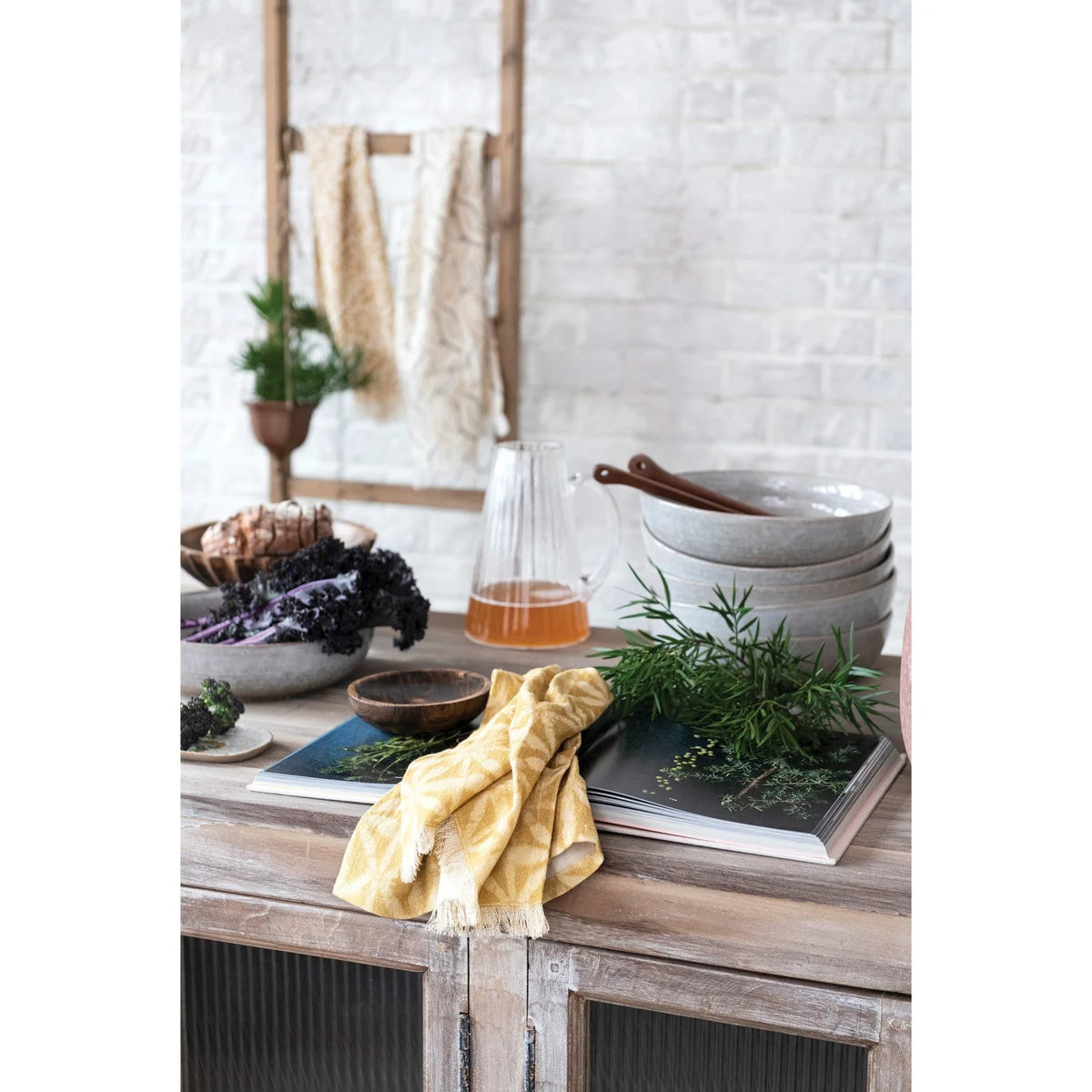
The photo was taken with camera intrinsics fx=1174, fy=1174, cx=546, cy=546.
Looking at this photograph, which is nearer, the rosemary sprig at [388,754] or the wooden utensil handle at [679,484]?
the rosemary sprig at [388,754]

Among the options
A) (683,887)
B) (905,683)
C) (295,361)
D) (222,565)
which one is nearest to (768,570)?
(905,683)

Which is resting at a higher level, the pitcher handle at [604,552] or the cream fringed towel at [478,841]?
the pitcher handle at [604,552]

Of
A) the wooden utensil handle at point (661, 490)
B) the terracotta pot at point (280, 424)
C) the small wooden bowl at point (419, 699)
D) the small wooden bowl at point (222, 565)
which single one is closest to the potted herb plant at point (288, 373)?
the terracotta pot at point (280, 424)

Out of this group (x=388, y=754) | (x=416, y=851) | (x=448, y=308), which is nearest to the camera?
(x=416, y=851)

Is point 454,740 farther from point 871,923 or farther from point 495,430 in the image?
point 495,430

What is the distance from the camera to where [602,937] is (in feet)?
2.46

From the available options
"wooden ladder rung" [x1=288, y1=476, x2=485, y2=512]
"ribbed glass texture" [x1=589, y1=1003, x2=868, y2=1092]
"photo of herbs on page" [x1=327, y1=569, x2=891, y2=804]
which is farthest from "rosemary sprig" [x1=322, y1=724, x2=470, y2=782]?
"wooden ladder rung" [x1=288, y1=476, x2=485, y2=512]

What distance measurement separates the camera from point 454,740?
871mm

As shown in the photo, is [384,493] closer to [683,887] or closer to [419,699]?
[419,699]

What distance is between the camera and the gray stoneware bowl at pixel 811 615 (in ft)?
3.25

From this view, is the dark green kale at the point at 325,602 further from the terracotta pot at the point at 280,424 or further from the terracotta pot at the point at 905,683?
the terracotta pot at the point at 280,424

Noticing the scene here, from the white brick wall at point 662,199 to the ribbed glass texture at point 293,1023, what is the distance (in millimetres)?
1498

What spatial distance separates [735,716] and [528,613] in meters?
0.35

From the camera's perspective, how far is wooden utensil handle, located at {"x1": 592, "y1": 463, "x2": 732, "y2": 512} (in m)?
1.05
